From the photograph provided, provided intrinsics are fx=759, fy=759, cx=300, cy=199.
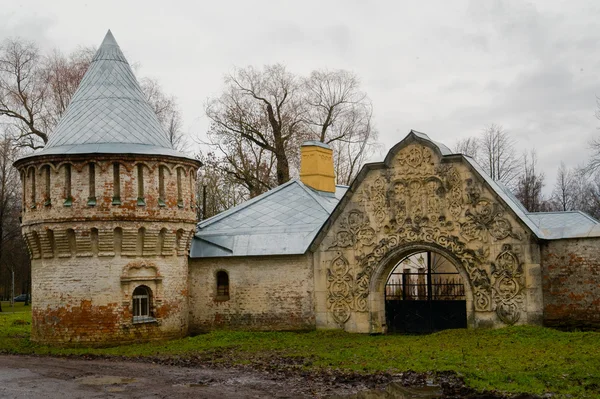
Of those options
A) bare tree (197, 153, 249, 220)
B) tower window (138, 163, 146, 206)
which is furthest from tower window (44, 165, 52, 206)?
bare tree (197, 153, 249, 220)

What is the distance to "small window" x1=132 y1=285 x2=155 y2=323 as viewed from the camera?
1994cm

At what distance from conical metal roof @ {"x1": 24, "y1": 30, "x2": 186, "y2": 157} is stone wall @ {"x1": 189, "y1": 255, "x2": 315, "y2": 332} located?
3640mm

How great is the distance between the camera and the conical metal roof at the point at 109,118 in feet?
64.6

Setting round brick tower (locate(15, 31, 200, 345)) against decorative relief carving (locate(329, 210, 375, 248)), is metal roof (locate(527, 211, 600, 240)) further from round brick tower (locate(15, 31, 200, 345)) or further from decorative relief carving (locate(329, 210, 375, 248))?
round brick tower (locate(15, 31, 200, 345))

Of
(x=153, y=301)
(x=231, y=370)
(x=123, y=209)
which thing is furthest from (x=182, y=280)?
(x=231, y=370)

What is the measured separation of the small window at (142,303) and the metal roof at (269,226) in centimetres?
206

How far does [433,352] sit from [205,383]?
4969mm

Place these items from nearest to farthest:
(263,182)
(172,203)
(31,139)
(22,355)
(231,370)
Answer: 1. (231,370)
2. (22,355)
3. (172,203)
4. (31,139)
5. (263,182)

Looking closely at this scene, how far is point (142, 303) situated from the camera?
2009 cm

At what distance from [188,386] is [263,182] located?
977 inches

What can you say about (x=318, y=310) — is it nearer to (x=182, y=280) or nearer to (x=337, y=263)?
(x=337, y=263)

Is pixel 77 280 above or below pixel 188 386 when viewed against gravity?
above

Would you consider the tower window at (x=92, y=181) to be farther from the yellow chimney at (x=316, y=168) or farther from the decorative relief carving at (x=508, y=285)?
the decorative relief carving at (x=508, y=285)

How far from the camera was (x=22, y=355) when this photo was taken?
18.9m
